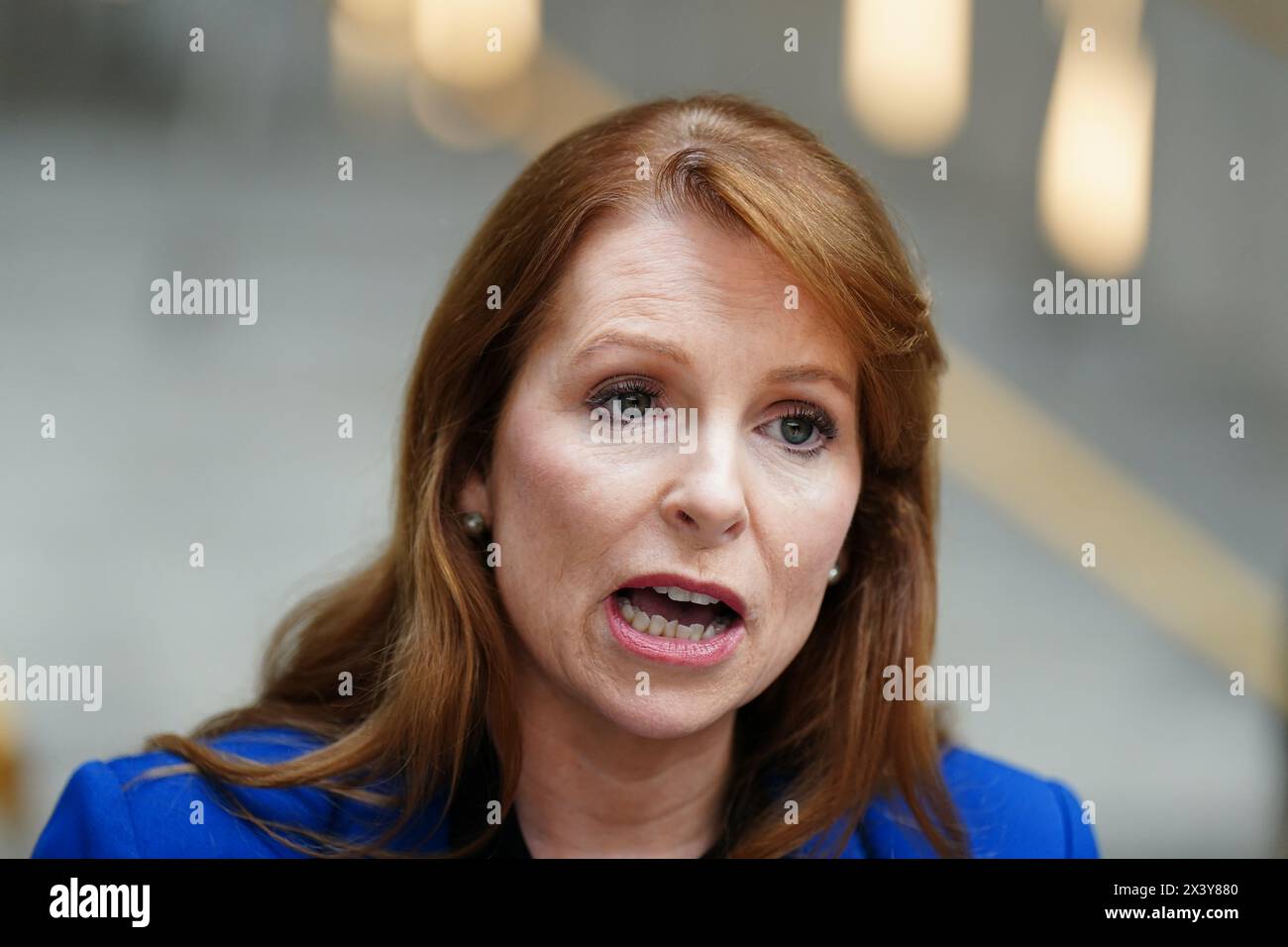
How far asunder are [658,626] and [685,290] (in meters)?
0.55

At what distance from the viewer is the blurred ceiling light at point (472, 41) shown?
3.52 m

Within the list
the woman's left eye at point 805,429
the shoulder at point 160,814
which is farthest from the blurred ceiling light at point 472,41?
the shoulder at point 160,814

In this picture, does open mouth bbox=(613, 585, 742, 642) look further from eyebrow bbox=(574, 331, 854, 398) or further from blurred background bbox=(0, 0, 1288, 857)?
blurred background bbox=(0, 0, 1288, 857)

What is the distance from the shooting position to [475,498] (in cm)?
223

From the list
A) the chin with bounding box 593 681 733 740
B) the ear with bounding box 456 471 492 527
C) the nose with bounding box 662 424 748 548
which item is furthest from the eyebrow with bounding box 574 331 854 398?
the chin with bounding box 593 681 733 740

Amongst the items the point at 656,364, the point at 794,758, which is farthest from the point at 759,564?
the point at 794,758

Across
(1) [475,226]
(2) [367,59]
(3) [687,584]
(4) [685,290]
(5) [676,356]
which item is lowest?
(3) [687,584]

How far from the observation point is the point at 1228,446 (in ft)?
12.5

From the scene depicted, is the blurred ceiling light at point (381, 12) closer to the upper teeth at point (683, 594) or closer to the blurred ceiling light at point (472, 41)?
the blurred ceiling light at point (472, 41)

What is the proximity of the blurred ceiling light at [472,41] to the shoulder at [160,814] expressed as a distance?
2.16 m

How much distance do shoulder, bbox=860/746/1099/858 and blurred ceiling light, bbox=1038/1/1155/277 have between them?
64.1 inches

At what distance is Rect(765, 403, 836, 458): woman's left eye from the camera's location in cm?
212

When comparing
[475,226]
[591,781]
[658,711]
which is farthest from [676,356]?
[475,226]

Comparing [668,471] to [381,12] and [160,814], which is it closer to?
[160,814]
